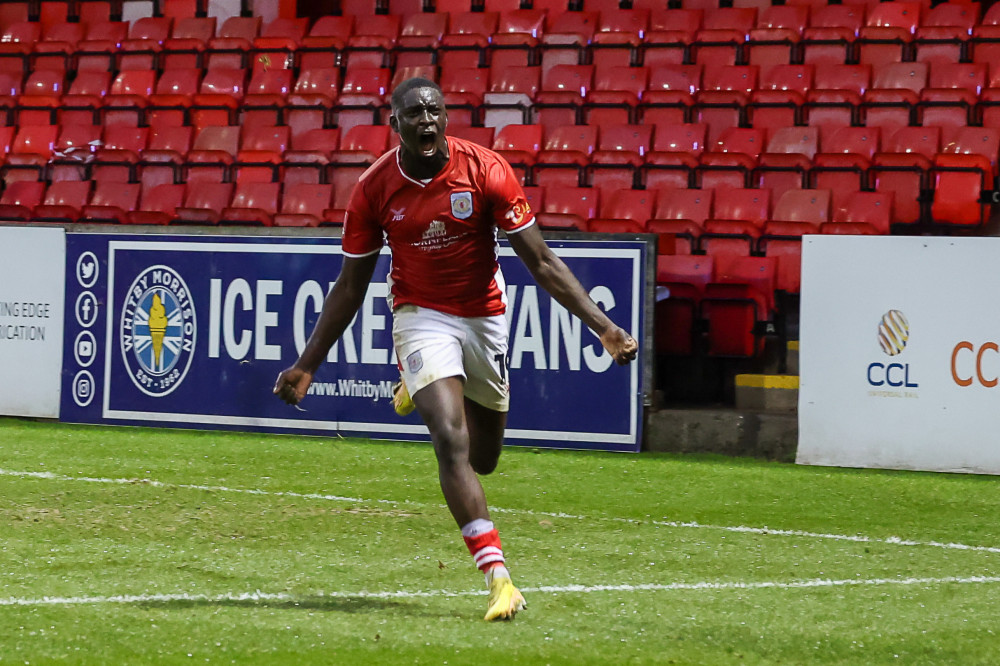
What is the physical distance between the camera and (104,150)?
16.9m

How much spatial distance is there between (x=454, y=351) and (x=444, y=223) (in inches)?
21.2

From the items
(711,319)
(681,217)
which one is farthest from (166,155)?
(711,319)

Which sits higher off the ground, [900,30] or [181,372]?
[900,30]

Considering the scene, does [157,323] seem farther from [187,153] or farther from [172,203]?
[187,153]

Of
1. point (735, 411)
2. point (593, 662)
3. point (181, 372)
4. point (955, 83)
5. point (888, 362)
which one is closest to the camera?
point (593, 662)

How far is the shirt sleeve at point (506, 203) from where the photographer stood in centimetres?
557

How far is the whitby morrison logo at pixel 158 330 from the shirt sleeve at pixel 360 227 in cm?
623

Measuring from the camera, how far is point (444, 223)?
562 cm

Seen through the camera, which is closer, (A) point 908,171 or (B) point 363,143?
(A) point 908,171

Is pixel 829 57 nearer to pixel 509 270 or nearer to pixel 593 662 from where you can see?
pixel 509 270

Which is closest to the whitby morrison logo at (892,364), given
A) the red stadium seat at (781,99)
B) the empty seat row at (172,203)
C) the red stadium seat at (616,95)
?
the red stadium seat at (781,99)

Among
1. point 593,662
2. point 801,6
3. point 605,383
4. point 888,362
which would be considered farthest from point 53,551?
Result: point 801,6

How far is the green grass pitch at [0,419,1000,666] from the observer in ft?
A: 15.8

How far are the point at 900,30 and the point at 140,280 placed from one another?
9.05 meters
